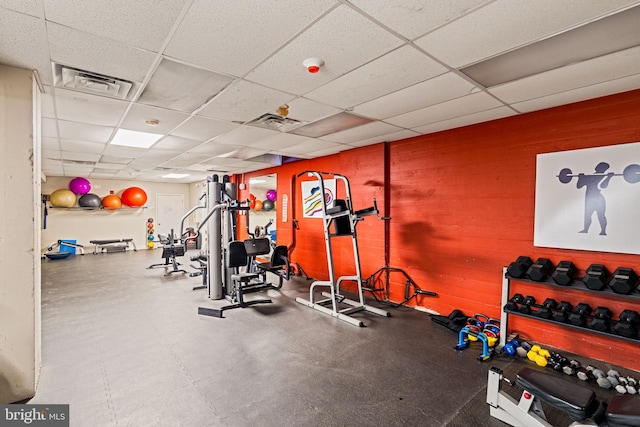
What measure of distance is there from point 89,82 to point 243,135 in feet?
5.95

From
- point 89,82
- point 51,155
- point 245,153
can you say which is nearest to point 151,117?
point 89,82

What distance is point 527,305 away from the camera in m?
2.79

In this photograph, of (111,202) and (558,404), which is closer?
(558,404)

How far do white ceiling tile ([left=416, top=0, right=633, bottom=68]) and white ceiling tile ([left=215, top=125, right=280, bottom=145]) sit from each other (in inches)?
92.9

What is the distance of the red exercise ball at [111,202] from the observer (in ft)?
29.5

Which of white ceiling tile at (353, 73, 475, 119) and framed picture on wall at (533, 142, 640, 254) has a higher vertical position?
white ceiling tile at (353, 73, 475, 119)

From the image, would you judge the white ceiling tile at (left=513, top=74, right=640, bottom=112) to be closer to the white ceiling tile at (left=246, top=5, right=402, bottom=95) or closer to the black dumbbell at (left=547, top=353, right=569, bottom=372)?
the white ceiling tile at (left=246, top=5, right=402, bottom=95)

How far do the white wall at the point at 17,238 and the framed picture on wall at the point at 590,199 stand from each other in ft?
14.1

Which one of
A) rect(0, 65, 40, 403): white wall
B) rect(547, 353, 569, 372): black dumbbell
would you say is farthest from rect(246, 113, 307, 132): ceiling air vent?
rect(547, 353, 569, 372): black dumbbell

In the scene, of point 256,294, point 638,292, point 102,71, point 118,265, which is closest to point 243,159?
point 256,294

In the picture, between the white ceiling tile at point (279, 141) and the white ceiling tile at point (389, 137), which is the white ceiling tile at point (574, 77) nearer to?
the white ceiling tile at point (389, 137)

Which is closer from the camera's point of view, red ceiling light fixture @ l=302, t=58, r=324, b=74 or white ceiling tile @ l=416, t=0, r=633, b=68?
white ceiling tile @ l=416, t=0, r=633, b=68

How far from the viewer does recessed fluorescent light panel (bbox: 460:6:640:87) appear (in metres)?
1.62

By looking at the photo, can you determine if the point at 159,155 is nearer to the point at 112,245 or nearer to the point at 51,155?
the point at 51,155
